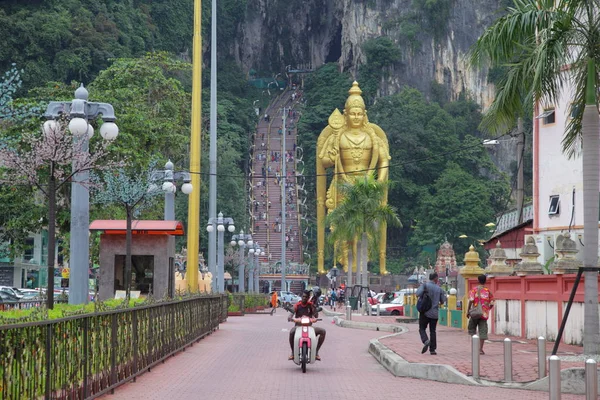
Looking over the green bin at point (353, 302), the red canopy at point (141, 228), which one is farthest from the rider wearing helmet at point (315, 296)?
the green bin at point (353, 302)

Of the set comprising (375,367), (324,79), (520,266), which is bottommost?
(375,367)

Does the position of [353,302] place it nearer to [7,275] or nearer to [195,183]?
[195,183]

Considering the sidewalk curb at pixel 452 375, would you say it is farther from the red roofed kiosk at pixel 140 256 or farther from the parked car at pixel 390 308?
the parked car at pixel 390 308

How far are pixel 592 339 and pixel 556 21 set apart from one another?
14.7 feet

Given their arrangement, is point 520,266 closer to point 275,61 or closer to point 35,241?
point 35,241

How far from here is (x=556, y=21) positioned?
1545 cm

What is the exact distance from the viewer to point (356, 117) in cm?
6438

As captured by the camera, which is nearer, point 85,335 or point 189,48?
point 85,335

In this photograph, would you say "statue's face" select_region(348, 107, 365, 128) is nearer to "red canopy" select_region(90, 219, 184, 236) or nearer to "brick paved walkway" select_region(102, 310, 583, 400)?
"red canopy" select_region(90, 219, 184, 236)

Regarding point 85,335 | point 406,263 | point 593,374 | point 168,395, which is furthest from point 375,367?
point 406,263

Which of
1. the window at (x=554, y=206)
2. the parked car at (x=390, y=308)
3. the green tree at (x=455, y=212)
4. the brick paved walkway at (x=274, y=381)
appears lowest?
the parked car at (x=390, y=308)

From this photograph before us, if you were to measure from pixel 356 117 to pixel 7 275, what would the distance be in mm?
21981

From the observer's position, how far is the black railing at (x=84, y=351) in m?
8.26

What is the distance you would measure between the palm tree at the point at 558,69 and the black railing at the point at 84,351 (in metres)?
5.92
